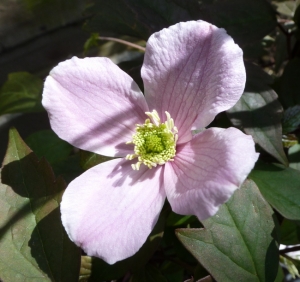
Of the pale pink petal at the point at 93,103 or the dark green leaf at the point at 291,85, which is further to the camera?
the dark green leaf at the point at 291,85

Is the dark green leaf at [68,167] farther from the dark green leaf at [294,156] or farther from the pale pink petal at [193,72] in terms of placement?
the dark green leaf at [294,156]

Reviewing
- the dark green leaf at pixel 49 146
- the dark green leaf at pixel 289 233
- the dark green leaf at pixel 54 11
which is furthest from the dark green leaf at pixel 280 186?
the dark green leaf at pixel 54 11

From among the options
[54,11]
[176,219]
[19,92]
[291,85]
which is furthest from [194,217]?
[54,11]

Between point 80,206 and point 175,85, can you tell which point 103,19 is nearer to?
point 175,85

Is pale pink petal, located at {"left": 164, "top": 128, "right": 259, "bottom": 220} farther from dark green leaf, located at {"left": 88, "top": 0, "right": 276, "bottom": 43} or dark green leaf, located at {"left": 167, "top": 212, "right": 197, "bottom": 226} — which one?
dark green leaf, located at {"left": 88, "top": 0, "right": 276, "bottom": 43}

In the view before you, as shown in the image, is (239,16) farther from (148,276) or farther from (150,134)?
(148,276)

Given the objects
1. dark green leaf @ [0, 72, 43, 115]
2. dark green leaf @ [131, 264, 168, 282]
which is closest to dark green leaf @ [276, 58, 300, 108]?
dark green leaf @ [131, 264, 168, 282]

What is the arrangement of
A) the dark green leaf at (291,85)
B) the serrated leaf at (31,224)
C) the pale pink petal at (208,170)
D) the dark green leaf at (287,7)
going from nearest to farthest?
1. the pale pink petal at (208,170)
2. the serrated leaf at (31,224)
3. the dark green leaf at (291,85)
4. the dark green leaf at (287,7)
